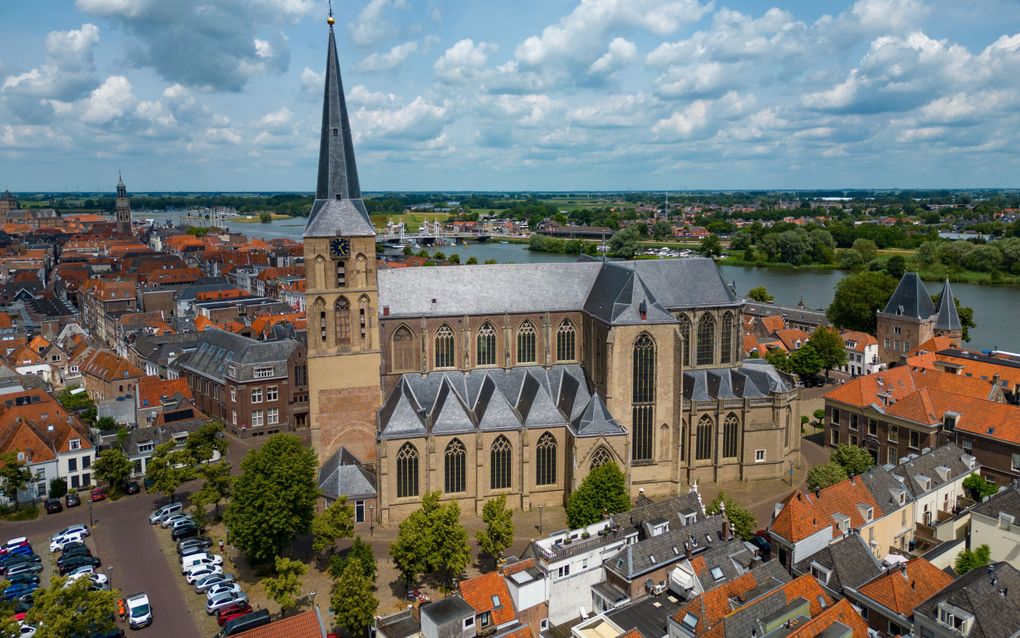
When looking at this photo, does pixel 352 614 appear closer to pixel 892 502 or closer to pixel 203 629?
pixel 203 629

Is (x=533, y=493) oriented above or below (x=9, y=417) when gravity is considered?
below

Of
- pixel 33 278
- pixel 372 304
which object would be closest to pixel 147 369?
pixel 372 304

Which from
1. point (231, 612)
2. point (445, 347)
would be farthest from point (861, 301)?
point (231, 612)

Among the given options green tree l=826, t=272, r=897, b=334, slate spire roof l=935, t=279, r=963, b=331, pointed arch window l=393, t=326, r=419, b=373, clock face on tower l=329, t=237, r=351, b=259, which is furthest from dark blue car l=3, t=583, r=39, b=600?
green tree l=826, t=272, r=897, b=334

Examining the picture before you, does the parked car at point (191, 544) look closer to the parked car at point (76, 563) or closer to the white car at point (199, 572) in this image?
the white car at point (199, 572)

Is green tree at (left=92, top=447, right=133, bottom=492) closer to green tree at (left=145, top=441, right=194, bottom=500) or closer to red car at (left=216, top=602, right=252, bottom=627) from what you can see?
green tree at (left=145, top=441, right=194, bottom=500)

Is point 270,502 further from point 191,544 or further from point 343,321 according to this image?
point 343,321
